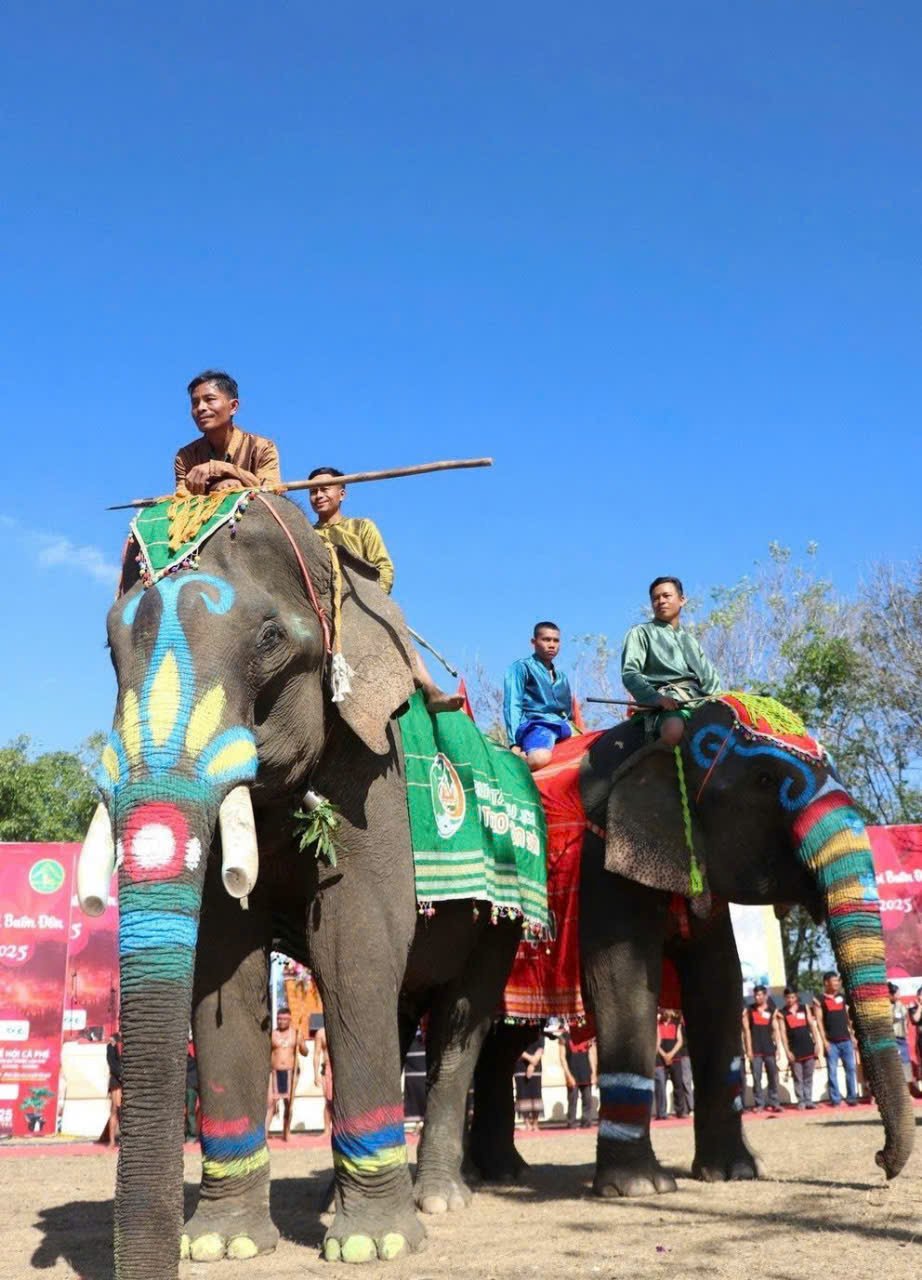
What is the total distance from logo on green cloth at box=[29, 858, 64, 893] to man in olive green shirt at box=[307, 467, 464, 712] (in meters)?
10.7

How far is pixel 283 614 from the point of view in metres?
5.75

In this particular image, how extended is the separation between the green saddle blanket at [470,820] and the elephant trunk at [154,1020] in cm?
211

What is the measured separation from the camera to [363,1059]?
6051 millimetres

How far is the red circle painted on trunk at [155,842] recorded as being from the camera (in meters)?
4.70

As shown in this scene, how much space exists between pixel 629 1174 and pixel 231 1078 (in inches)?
111

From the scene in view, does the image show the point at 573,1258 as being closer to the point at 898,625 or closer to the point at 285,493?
the point at 285,493

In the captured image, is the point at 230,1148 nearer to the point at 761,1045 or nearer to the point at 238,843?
Answer: the point at 238,843

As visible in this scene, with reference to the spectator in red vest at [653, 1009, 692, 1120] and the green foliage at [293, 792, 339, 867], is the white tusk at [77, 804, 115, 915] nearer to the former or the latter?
the green foliage at [293, 792, 339, 867]

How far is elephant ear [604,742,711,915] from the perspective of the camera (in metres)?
7.95

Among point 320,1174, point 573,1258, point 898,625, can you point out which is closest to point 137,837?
point 573,1258

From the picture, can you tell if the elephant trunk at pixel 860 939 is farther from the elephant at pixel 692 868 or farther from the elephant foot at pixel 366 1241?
the elephant foot at pixel 366 1241

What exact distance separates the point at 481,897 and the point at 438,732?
99 centimetres

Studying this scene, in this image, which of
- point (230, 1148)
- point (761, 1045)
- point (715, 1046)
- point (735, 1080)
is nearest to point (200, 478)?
point (230, 1148)

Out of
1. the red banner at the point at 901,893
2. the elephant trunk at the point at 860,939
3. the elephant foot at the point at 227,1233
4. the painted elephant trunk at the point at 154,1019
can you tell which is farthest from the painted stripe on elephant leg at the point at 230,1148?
the red banner at the point at 901,893
